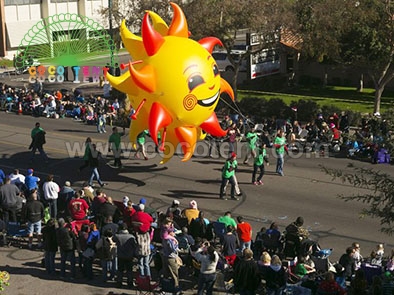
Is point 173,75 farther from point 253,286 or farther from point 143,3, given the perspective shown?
point 143,3

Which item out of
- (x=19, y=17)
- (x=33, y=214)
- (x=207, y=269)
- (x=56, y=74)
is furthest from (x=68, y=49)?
(x=207, y=269)

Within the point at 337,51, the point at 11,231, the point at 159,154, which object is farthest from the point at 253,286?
the point at 337,51

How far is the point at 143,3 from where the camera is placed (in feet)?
113

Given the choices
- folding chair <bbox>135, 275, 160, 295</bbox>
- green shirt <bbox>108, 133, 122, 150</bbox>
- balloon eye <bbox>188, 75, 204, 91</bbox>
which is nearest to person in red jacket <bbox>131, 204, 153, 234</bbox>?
folding chair <bbox>135, 275, 160, 295</bbox>

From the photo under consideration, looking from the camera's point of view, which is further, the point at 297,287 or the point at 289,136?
the point at 289,136

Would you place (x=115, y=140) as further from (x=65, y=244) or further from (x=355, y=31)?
(x=355, y=31)

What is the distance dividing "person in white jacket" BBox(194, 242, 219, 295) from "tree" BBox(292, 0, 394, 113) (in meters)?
19.6

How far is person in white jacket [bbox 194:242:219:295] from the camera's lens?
1238 cm

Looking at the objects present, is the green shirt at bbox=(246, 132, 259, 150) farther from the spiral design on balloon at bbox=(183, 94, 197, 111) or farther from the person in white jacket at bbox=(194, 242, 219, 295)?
the person in white jacket at bbox=(194, 242, 219, 295)

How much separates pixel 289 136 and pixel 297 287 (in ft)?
44.7

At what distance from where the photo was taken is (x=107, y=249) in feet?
44.0

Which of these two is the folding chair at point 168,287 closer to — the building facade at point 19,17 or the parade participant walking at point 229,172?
the parade participant walking at point 229,172

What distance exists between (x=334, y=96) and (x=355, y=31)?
19.4 ft

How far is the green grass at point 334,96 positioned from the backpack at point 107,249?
22291 mm
